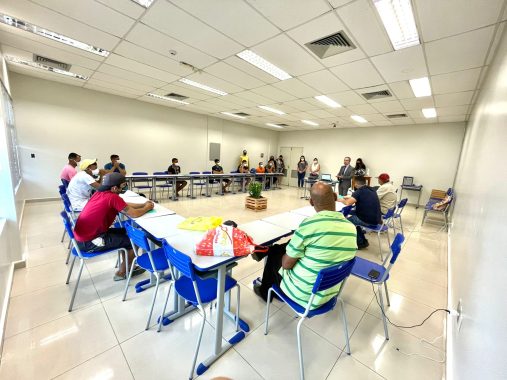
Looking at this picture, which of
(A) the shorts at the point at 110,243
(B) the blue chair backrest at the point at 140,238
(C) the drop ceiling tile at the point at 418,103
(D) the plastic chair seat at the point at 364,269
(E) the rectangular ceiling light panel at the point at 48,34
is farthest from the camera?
(C) the drop ceiling tile at the point at 418,103

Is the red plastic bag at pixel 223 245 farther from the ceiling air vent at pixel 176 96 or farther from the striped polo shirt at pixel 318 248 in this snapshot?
the ceiling air vent at pixel 176 96

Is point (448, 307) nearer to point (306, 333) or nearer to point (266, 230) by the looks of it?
point (306, 333)

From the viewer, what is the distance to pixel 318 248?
1.32 metres

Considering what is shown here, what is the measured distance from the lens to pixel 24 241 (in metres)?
3.08

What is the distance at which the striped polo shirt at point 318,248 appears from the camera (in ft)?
4.30

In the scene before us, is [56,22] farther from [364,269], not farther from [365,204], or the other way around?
[365,204]

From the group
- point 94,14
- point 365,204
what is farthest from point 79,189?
point 365,204

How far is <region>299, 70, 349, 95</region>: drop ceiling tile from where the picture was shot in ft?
11.8

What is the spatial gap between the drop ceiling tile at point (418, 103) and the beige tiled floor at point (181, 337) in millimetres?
3969

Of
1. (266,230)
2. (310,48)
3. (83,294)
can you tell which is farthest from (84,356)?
(310,48)

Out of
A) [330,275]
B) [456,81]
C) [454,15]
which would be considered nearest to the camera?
[330,275]

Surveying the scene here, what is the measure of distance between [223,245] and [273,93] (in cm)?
438

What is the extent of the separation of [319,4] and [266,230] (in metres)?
2.28

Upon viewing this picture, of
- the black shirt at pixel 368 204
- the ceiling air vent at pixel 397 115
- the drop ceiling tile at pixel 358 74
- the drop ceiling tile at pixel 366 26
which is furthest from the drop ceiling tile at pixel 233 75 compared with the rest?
the ceiling air vent at pixel 397 115
